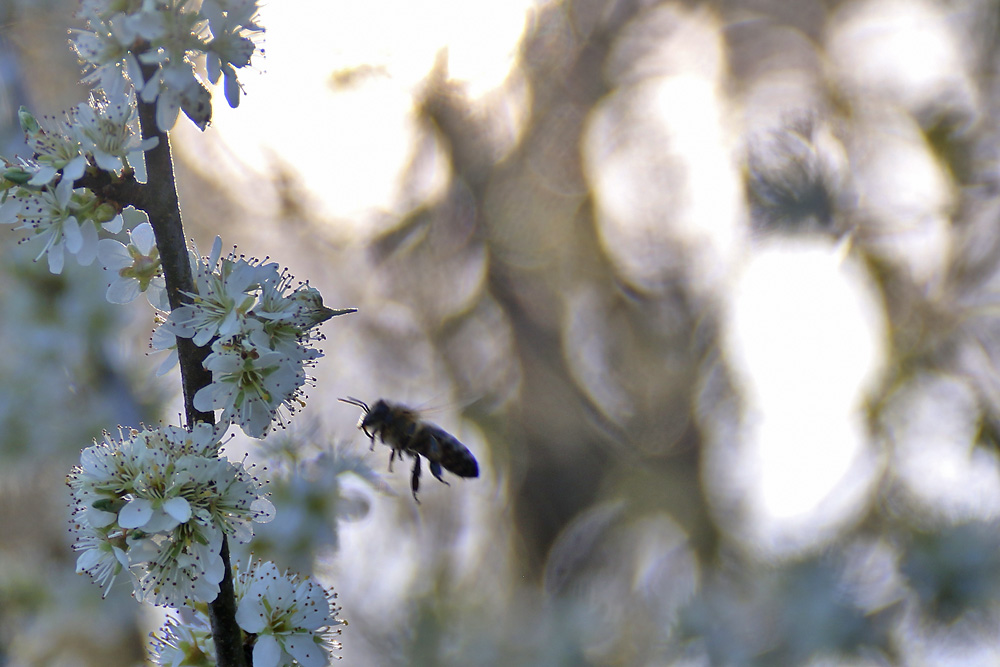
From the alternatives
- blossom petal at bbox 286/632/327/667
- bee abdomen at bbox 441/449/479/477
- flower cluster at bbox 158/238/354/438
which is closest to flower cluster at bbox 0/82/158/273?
flower cluster at bbox 158/238/354/438

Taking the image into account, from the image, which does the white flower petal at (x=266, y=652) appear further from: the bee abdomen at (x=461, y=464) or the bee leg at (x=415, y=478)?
the bee abdomen at (x=461, y=464)

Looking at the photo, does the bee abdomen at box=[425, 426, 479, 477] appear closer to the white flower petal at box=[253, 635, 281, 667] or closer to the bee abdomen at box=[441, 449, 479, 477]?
the bee abdomen at box=[441, 449, 479, 477]

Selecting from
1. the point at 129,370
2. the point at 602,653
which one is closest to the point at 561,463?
the point at 602,653

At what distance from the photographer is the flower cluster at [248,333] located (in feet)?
4.19

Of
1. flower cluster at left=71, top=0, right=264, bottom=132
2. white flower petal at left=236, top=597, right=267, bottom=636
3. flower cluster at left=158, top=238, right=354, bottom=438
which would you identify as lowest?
white flower petal at left=236, top=597, right=267, bottom=636

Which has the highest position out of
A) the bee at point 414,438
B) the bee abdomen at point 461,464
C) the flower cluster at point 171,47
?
the flower cluster at point 171,47

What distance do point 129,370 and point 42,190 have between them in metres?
2.28

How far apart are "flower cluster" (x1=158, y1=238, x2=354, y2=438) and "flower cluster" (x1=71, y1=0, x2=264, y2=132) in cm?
25

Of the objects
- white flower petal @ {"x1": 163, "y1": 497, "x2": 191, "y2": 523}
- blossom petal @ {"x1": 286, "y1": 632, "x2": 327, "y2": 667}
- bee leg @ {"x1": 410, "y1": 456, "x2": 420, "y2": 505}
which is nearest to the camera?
white flower petal @ {"x1": 163, "y1": 497, "x2": 191, "y2": 523}

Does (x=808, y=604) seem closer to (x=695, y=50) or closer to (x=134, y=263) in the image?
(x=134, y=263)

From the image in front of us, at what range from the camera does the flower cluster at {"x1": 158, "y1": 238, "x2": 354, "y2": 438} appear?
1.28 metres

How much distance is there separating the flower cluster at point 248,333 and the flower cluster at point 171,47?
0.25m

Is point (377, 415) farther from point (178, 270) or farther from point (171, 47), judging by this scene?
point (171, 47)

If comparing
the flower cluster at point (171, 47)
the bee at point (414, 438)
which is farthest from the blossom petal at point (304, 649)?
the flower cluster at point (171, 47)
